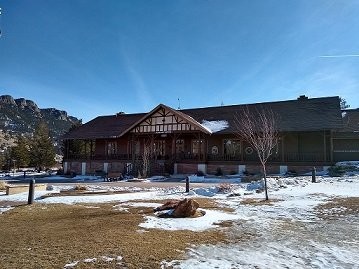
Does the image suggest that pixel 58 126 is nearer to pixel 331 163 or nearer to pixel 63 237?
pixel 331 163

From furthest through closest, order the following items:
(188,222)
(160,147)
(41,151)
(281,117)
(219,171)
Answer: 1. (41,151)
2. (160,147)
3. (281,117)
4. (219,171)
5. (188,222)

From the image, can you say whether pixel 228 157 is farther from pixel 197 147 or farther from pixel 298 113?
pixel 298 113

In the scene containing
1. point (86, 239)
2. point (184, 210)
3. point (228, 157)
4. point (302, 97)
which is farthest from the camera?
point (302, 97)

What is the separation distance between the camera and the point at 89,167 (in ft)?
130

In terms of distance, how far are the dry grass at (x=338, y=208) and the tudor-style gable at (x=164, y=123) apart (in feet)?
65.0

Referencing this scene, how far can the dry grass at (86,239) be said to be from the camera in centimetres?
619

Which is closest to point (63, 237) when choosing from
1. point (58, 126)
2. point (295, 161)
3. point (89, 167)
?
point (295, 161)

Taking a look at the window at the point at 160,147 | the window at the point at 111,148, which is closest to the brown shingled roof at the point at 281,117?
the window at the point at 111,148

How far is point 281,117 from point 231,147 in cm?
563

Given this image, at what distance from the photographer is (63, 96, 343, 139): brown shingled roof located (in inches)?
1205

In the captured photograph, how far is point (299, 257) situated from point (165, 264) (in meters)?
2.49

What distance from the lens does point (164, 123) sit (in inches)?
1404

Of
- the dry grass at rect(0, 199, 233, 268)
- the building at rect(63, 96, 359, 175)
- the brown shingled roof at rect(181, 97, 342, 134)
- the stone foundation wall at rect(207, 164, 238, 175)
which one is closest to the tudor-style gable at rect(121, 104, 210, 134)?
the building at rect(63, 96, 359, 175)

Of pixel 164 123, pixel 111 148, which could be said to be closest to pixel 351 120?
pixel 164 123
